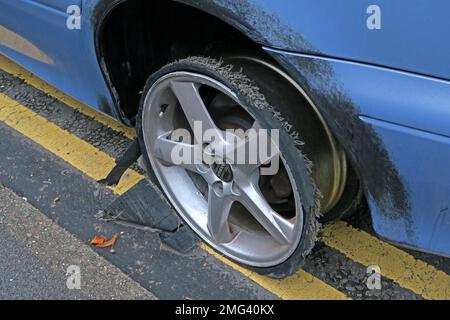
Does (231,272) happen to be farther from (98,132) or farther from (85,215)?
(98,132)

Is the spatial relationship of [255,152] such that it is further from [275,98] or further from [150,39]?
[150,39]

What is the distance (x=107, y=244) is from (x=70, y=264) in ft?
0.54

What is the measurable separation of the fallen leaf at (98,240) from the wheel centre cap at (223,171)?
0.63 metres

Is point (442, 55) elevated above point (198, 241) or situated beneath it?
elevated above

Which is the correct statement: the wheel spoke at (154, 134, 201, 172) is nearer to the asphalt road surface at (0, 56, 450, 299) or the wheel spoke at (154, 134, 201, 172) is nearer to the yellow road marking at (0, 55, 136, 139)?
the asphalt road surface at (0, 56, 450, 299)

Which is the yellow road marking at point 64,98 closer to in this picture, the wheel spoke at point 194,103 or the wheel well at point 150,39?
the wheel well at point 150,39

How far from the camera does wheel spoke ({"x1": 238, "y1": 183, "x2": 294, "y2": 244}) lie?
76.1 inches

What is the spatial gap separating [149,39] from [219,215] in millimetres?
747

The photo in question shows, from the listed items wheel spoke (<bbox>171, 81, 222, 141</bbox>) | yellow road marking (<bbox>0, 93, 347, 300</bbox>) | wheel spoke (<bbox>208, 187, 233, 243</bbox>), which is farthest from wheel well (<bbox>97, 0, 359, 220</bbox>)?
wheel spoke (<bbox>208, 187, 233, 243</bbox>)

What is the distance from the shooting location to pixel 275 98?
1784 millimetres

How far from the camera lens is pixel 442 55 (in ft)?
4.44

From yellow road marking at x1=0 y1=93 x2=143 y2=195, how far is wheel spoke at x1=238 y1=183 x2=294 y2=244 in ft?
2.52

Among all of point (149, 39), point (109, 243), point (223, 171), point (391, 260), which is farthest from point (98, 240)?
point (391, 260)
